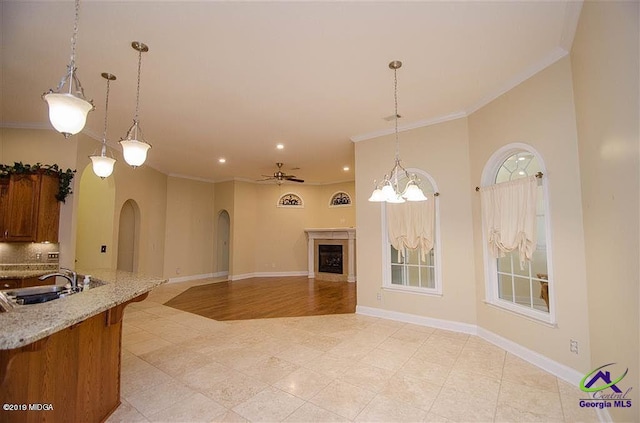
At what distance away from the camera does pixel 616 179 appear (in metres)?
1.82

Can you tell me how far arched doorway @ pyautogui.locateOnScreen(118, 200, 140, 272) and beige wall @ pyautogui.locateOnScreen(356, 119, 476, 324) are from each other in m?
5.30

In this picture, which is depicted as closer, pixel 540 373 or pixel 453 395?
pixel 453 395

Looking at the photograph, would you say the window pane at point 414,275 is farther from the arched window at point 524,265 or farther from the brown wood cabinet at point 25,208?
the brown wood cabinet at point 25,208

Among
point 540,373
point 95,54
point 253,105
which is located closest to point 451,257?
point 540,373

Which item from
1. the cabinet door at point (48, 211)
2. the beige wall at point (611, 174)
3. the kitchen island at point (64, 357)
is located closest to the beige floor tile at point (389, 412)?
the beige wall at point (611, 174)

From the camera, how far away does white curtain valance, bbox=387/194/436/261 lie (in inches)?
164

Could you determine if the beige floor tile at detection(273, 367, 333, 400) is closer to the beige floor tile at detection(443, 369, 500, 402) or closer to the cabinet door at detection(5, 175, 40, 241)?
the beige floor tile at detection(443, 369, 500, 402)

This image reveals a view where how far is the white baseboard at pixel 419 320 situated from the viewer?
152 inches

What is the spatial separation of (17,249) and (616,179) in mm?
6863

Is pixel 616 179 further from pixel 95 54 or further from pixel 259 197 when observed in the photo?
pixel 259 197

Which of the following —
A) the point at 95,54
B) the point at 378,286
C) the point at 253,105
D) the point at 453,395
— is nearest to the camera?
the point at 453,395

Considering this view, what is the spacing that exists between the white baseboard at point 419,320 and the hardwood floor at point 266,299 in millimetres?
390

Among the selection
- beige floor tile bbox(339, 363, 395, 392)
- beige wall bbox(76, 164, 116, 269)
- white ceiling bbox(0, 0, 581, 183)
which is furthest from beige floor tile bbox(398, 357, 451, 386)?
beige wall bbox(76, 164, 116, 269)

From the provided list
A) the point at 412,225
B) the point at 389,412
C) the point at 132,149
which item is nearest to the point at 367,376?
the point at 389,412
